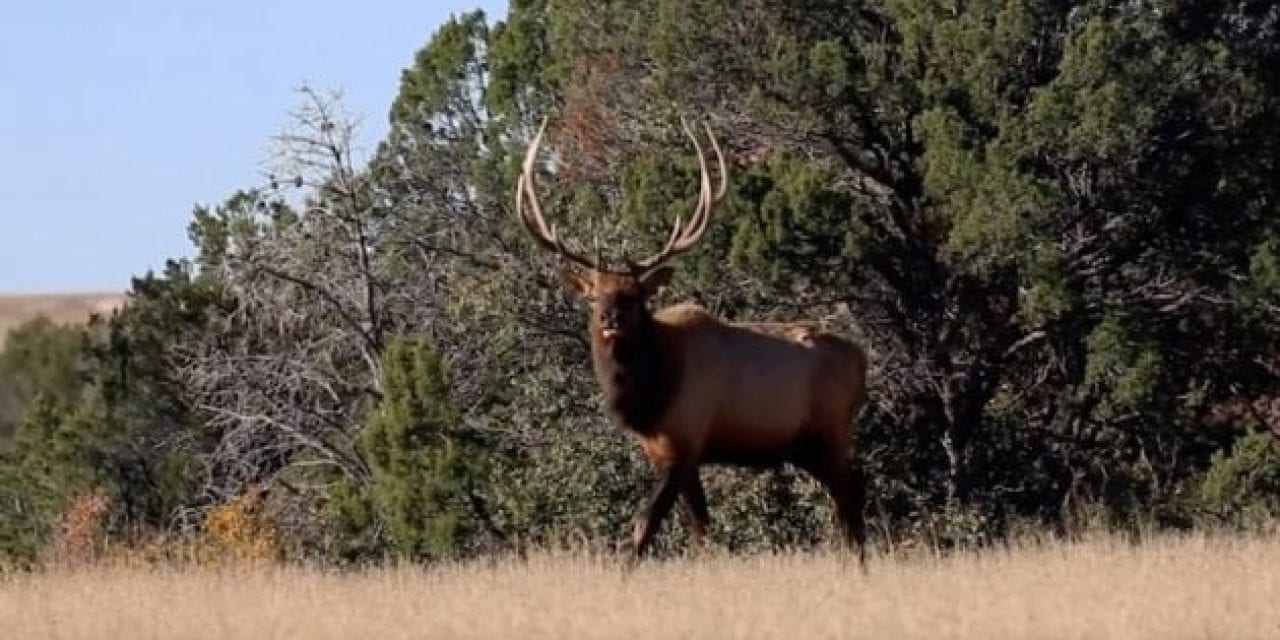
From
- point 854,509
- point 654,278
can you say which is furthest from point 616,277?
point 854,509

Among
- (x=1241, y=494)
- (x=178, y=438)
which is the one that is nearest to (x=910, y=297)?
(x=1241, y=494)

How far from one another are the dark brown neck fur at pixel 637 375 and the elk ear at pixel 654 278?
193mm

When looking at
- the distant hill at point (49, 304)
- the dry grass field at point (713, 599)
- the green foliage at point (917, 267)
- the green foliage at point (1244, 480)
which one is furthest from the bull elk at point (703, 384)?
the distant hill at point (49, 304)

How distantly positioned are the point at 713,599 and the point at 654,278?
13.0ft

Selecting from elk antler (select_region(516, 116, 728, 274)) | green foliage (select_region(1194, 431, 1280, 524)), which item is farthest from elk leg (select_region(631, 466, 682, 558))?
green foliage (select_region(1194, 431, 1280, 524))

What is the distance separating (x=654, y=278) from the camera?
17.2 m

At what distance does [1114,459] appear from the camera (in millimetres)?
25062

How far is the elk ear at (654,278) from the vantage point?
674 inches

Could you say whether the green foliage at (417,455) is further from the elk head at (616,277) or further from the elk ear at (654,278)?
the elk ear at (654,278)

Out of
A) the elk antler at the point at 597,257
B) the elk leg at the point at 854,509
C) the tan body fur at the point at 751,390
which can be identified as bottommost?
the elk leg at the point at 854,509

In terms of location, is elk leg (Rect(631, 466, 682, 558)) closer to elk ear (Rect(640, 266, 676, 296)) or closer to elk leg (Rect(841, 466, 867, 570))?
elk ear (Rect(640, 266, 676, 296))

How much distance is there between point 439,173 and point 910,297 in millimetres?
6735

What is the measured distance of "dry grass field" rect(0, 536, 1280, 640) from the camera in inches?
478

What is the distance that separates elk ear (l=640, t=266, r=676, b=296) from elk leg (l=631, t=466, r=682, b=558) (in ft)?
3.66
